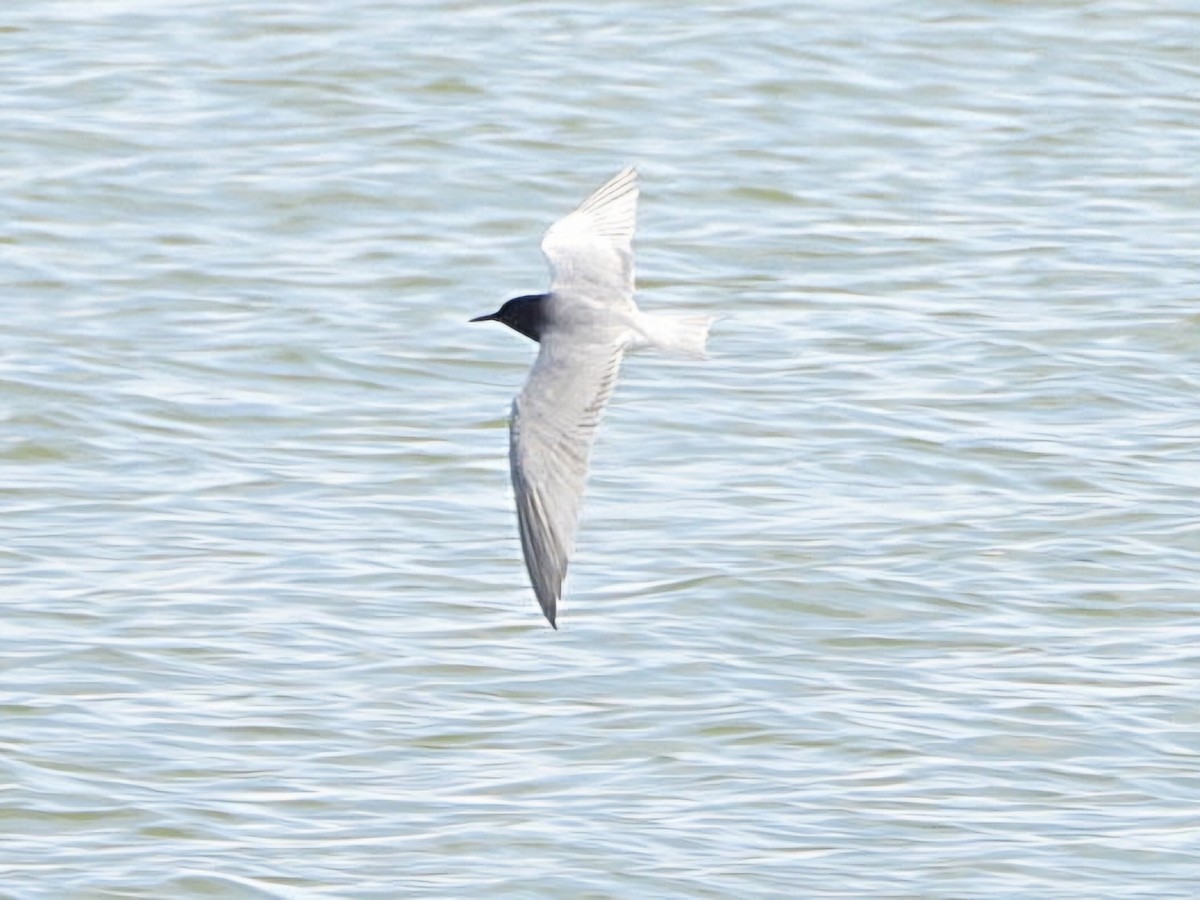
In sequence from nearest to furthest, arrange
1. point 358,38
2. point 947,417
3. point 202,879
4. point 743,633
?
point 202,879
point 743,633
point 947,417
point 358,38

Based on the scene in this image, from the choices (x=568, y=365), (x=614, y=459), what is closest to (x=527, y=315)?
(x=568, y=365)

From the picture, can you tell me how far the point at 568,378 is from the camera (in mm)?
6125

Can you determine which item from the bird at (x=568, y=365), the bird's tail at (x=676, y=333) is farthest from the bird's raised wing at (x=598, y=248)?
the bird's tail at (x=676, y=333)

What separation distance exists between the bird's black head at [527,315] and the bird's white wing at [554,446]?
27cm

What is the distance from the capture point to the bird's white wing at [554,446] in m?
5.66

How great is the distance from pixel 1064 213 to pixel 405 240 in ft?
8.12

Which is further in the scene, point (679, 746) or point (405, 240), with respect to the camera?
point (405, 240)

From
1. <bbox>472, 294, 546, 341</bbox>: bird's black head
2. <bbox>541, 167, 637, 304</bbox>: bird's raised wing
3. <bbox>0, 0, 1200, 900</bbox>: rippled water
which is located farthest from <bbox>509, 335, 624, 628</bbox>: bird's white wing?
<bbox>0, 0, 1200, 900</bbox>: rippled water

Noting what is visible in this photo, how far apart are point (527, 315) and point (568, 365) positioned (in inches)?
18.9

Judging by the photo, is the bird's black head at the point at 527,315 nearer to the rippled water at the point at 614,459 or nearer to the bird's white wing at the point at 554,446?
the bird's white wing at the point at 554,446

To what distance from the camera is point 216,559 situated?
773 cm

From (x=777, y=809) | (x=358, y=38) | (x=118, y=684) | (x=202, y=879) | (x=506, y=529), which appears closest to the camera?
(x=202, y=879)

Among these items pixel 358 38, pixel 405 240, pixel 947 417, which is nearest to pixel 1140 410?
pixel 947 417

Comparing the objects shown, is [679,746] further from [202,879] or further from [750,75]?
[750,75]
